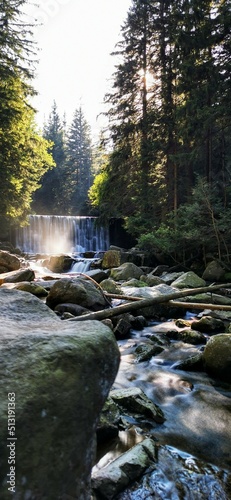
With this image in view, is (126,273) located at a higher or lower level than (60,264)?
higher

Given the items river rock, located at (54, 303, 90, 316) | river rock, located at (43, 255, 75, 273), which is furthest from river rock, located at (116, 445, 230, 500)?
river rock, located at (43, 255, 75, 273)

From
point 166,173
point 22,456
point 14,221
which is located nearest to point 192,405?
point 22,456

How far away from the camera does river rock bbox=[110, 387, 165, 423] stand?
3.23 metres

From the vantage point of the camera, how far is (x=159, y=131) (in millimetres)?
17250

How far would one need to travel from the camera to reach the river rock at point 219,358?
4.21m

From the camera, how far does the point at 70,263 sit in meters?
16.8

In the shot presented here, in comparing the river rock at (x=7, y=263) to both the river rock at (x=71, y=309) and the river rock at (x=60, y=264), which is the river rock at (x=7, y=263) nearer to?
the river rock at (x=60, y=264)

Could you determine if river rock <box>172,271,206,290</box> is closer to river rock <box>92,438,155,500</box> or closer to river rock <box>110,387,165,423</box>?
river rock <box>110,387,165,423</box>

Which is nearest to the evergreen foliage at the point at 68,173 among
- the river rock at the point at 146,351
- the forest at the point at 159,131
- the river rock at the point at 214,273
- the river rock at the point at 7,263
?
the forest at the point at 159,131

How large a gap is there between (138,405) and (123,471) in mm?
1087

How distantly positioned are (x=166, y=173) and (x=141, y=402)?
51.2ft

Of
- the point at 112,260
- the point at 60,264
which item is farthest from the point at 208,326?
the point at 60,264

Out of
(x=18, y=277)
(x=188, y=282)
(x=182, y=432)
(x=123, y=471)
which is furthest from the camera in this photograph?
(x=188, y=282)

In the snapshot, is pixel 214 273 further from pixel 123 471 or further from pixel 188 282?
pixel 123 471
